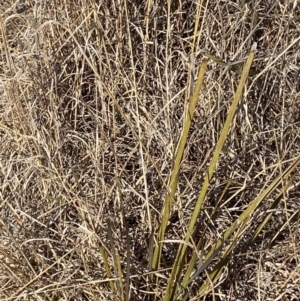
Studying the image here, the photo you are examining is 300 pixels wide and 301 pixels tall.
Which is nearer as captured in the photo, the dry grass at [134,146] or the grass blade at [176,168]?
the grass blade at [176,168]

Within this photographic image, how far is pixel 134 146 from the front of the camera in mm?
1346

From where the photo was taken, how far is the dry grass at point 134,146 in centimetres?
114

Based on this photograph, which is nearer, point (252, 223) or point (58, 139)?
point (252, 223)

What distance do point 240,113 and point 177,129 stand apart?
0.16 metres

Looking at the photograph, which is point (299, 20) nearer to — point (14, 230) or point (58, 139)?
point (58, 139)

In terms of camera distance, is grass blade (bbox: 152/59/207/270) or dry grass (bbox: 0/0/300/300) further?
dry grass (bbox: 0/0/300/300)

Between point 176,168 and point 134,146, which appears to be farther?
point 134,146

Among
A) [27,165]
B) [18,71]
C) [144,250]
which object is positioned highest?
[18,71]

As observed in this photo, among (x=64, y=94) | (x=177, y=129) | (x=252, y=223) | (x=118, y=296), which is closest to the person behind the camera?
(x=118, y=296)

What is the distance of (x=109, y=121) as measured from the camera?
51.0 inches

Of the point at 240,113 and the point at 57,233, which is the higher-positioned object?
the point at 240,113

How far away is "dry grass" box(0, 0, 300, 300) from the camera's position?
3.73 feet

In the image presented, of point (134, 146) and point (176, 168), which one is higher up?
point (176, 168)

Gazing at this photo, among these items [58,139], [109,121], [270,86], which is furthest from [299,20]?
[58,139]
